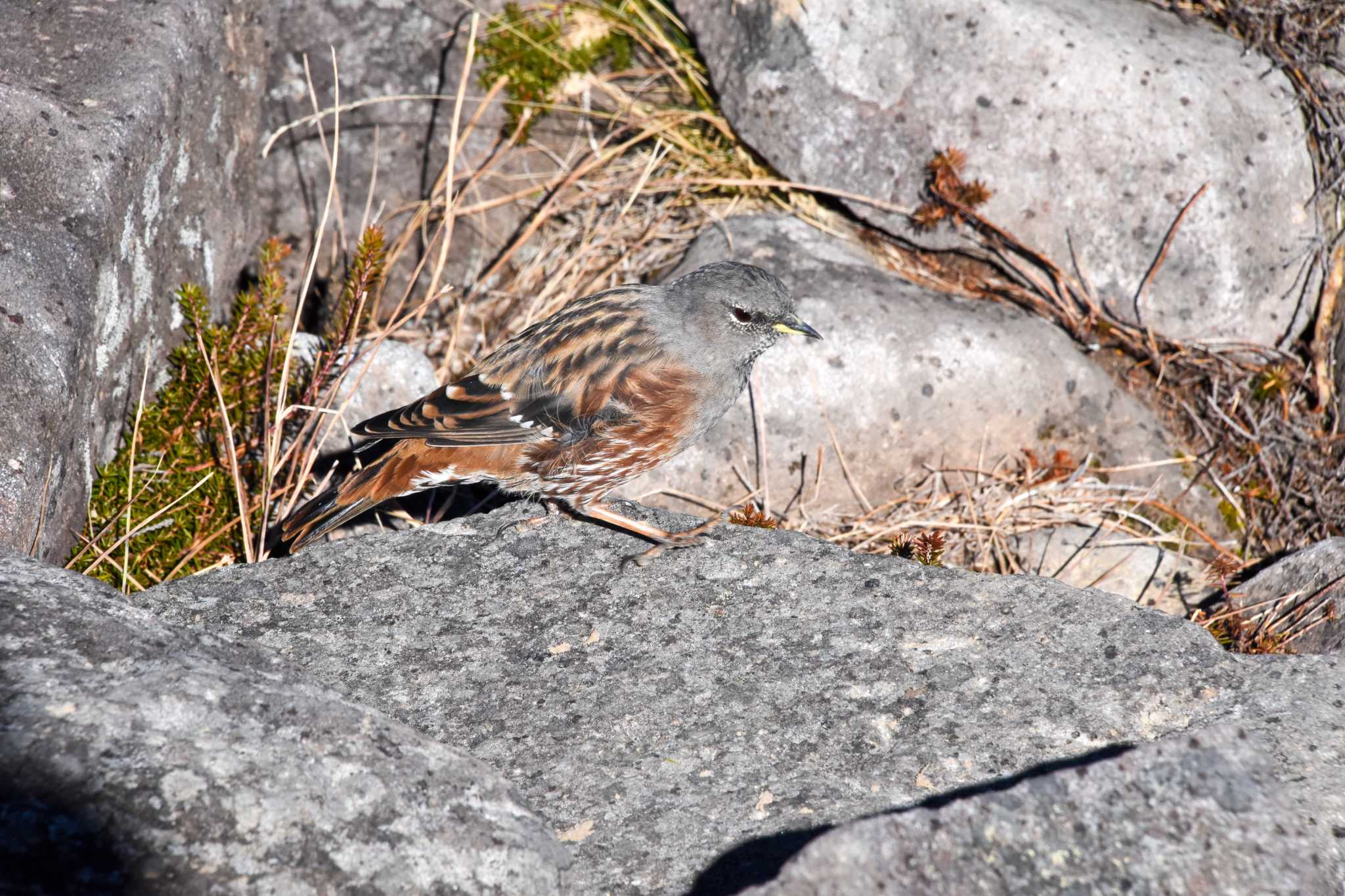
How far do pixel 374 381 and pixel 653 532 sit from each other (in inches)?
77.3

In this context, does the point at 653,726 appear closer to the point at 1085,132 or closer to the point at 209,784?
the point at 209,784

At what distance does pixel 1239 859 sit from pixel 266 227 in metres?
6.19

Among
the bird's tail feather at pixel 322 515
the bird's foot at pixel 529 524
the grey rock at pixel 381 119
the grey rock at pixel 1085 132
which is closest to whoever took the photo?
the bird's foot at pixel 529 524

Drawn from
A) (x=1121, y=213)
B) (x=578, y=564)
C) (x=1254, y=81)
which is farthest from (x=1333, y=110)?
Answer: (x=578, y=564)

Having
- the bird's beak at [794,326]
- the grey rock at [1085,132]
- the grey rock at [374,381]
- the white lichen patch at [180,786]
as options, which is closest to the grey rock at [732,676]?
the white lichen patch at [180,786]

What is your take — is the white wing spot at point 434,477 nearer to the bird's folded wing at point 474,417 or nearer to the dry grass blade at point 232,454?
the bird's folded wing at point 474,417

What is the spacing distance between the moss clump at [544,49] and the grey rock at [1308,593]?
4956 millimetres

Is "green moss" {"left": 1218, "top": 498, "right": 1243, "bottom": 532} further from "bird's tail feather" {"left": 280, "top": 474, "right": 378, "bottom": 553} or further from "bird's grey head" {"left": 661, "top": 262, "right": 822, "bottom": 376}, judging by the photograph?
"bird's tail feather" {"left": 280, "top": 474, "right": 378, "bottom": 553}

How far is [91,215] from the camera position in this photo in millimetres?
4617

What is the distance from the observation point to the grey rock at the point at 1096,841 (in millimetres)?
2664

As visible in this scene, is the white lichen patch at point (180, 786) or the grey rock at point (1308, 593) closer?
the white lichen patch at point (180, 786)

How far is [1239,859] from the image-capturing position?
2.72 meters

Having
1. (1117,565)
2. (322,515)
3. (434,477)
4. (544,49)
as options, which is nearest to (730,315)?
(434,477)

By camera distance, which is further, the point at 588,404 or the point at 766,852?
the point at 588,404
